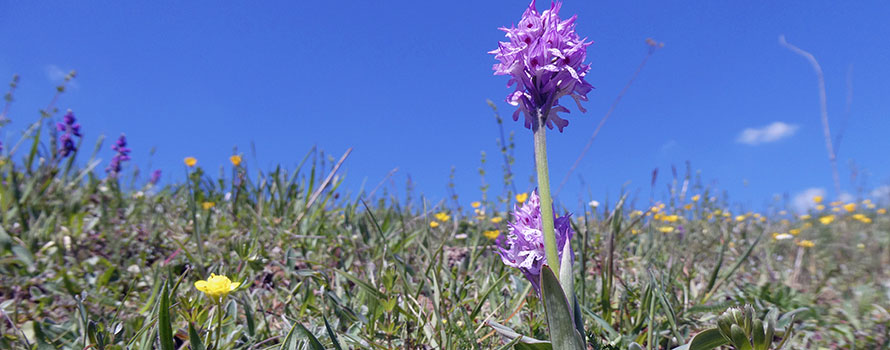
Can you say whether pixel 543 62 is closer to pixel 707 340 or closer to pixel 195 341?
pixel 707 340

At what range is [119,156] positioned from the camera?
576cm

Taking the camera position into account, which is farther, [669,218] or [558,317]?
[669,218]

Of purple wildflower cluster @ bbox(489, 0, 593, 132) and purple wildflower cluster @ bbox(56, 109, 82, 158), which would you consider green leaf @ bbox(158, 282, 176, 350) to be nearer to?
purple wildflower cluster @ bbox(489, 0, 593, 132)

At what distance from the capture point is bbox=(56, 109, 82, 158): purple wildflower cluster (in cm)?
472

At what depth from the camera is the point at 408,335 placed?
171cm

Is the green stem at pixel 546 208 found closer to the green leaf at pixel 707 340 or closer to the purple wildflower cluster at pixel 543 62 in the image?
the purple wildflower cluster at pixel 543 62

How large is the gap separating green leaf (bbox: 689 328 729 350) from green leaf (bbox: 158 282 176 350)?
49.5 inches

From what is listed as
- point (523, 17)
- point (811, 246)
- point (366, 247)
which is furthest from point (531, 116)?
point (811, 246)

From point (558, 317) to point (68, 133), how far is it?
17.9ft

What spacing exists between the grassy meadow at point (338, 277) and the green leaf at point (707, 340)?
204 millimetres

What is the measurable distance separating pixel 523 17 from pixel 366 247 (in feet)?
5.56

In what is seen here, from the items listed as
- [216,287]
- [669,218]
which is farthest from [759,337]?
[669,218]

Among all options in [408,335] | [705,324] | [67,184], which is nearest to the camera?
[408,335]

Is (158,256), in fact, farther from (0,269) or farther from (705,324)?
(705,324)
